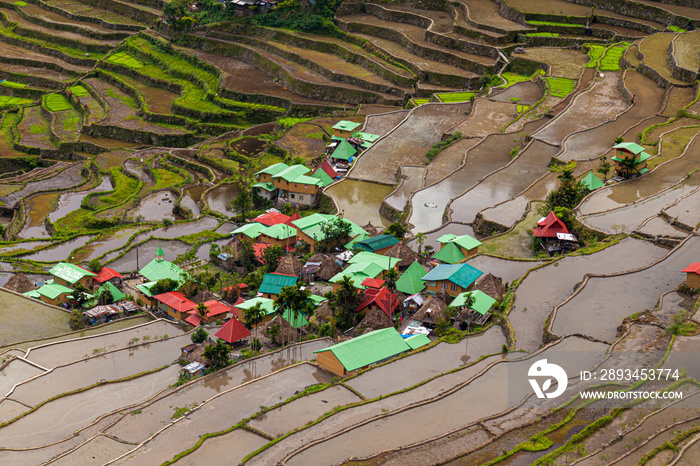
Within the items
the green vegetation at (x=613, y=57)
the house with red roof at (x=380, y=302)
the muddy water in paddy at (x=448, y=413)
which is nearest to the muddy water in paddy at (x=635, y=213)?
the house with red roof at (x=380, y=302)

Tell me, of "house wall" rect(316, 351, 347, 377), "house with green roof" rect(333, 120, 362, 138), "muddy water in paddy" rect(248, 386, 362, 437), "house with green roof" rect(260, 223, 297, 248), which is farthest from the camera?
"house with green roof" rect(333, 120, 362, 138)

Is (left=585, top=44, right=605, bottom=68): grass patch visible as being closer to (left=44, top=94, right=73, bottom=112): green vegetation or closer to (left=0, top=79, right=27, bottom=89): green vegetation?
(left=44, top=94, right=73, bottom=112): green vegetation

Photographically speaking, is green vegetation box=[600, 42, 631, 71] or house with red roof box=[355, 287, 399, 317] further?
green vegetation box=[600, 42, 631, 71]

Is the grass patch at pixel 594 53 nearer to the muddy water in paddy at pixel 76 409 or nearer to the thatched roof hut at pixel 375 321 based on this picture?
the thatched roof hut at pixel 375 321

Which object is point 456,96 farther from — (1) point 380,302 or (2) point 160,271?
(1) point 380,302

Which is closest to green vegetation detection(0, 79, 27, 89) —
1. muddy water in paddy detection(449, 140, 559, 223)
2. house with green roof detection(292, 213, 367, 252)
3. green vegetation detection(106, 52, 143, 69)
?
green vegetation detection(106, 52, 143, 69)

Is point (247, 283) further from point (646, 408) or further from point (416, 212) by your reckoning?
point (646, 408)

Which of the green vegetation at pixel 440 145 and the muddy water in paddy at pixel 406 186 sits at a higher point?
the green vegetation at pixel 440 145
